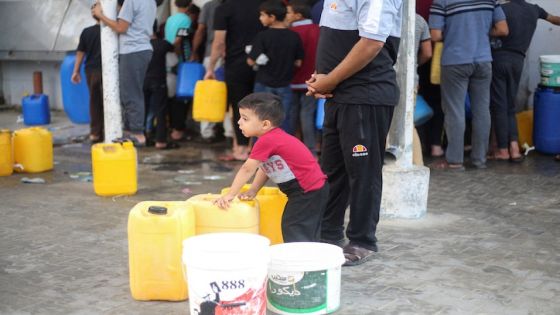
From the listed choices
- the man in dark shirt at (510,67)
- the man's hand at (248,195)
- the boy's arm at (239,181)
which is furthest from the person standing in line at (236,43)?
the boy's arm at (239,181)

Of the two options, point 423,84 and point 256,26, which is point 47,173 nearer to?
point 256,26

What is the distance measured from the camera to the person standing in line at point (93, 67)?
418 inches

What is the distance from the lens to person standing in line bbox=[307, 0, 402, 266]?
515 cm

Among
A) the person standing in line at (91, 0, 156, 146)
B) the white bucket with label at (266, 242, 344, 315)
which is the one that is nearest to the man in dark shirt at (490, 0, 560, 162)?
the person standing in line at (91, 0, 156, 146)

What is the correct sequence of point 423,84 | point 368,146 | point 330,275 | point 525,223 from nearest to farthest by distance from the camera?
1. point 330,275
2. point 368,146
3. point 525,223
4. point 423,84

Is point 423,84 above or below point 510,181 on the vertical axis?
above

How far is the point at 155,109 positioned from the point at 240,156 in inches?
60.4

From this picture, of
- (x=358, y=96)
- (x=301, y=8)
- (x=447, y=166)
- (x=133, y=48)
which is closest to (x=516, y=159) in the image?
(x=447, y=166)

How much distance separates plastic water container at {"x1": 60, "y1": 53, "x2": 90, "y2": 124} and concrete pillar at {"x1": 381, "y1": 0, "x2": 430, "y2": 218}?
6.30m

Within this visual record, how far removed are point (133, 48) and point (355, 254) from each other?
440cm

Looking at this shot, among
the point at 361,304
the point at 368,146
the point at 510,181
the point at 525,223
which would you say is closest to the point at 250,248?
the point at 361,304

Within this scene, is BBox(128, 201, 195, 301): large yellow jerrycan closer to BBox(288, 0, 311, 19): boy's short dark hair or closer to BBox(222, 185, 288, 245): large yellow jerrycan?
BBox(222, 185, 288, 245): large yellow jerrycan

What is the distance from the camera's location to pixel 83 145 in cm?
1121

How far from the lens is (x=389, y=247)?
5.95m
